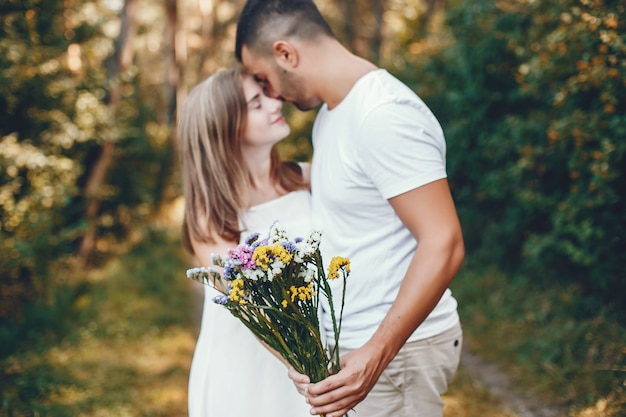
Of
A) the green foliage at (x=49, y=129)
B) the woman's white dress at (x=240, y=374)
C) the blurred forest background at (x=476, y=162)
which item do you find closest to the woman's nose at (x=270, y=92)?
the woman's white dress at (x=240, y=374)

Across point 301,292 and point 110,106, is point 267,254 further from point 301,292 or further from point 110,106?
point 110,106

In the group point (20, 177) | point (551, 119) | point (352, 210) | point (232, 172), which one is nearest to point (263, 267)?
point (352, 210)

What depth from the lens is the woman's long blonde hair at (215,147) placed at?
289cm

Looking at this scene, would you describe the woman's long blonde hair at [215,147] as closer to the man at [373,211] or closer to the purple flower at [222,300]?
the man at [373,211]

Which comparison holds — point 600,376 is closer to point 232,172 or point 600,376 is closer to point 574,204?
point 574,204

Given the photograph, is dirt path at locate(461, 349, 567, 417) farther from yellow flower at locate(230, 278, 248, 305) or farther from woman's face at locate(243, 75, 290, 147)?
yellow flower at locate(230, 278, 248, 305)

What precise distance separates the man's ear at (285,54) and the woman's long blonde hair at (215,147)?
385 millimetres

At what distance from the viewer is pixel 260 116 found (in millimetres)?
3031

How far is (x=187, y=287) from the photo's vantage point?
8.77m

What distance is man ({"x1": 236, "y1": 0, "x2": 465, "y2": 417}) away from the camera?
2068 millimetres

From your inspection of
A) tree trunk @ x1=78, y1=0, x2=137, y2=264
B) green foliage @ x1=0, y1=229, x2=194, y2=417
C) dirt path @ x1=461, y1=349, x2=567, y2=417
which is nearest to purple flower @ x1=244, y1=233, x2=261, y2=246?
dirt path @ x1=461, y1=349, x2=567, y2=417

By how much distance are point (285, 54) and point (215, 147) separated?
602 millimetres

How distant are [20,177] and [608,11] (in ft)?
18.1

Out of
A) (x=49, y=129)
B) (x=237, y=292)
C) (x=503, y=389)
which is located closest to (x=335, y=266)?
(x=237, y=292)
